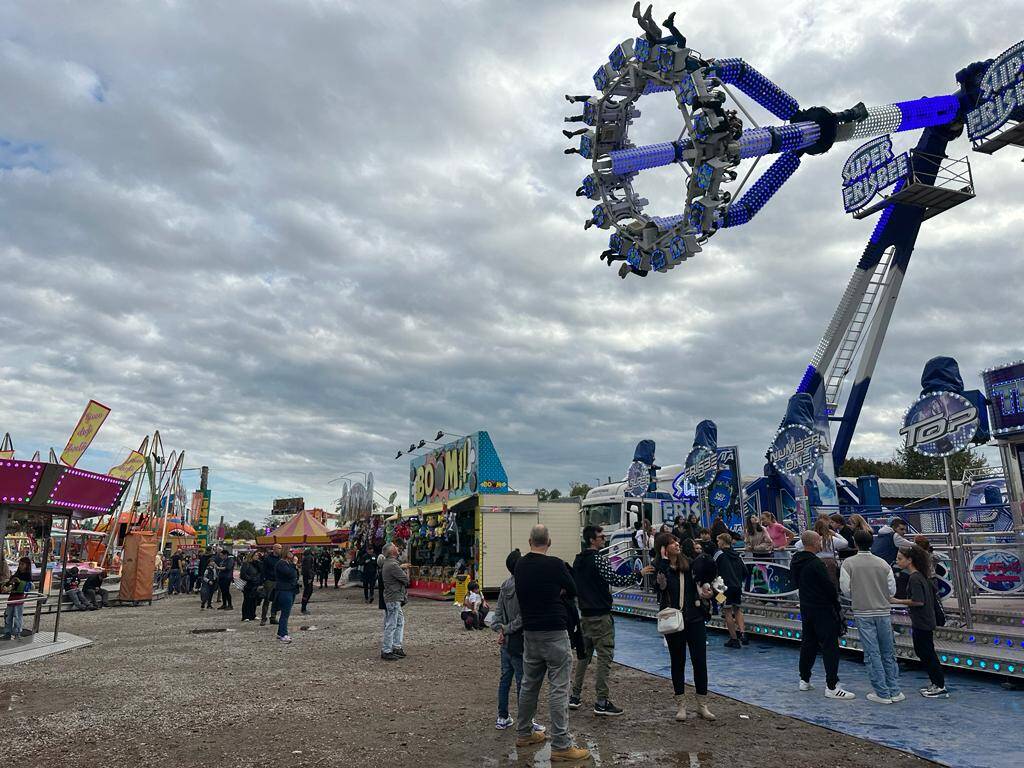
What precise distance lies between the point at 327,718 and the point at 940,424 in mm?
10849

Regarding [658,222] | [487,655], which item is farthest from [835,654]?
[658,222]

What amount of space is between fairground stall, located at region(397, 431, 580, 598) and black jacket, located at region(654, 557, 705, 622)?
455 inches

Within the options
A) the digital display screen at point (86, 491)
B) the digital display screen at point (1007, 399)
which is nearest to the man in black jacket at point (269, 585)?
the digital display screen at point (86, 491)

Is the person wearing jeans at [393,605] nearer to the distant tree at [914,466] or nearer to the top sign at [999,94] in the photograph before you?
the top sign at [999,94]

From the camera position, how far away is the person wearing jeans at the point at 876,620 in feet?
24.5

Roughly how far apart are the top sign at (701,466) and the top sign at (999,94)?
13858 millimetres

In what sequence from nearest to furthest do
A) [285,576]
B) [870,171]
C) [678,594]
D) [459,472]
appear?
[678,594] → [285,576] → [459,472] → [870,171]

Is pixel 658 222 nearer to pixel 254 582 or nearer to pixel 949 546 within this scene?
pixel 949 546

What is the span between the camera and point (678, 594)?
283 inches

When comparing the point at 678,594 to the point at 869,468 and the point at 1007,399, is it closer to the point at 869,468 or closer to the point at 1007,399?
the point at 1007,399

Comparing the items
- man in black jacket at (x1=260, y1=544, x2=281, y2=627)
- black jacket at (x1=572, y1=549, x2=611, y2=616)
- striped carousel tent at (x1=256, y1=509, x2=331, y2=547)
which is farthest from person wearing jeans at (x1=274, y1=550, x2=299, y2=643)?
striped carousel tent at (x1=256, y1=509, x2=331, y2=547)

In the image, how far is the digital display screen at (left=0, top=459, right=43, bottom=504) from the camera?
1278 centimetres

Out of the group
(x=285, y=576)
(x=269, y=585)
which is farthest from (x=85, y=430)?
(x=285, y=576)

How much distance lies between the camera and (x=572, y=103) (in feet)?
66.5
